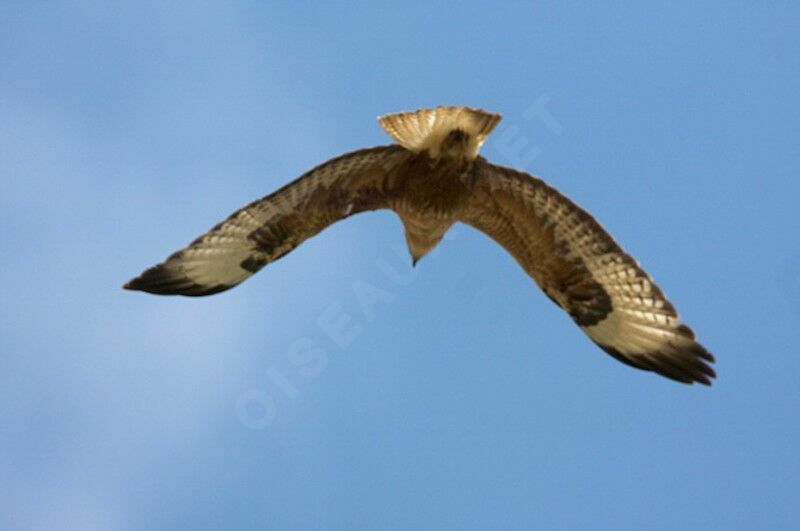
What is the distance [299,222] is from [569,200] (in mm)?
1820

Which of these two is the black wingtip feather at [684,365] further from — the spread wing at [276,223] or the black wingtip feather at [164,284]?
the black wingtip feather at [164,284]

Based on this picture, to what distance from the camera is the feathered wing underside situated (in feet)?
22.5

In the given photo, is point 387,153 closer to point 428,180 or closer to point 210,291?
point 428,180

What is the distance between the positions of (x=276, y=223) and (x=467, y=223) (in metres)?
1.38

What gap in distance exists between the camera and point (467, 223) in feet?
25.1

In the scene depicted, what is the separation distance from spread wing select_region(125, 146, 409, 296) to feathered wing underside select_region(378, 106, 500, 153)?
11 centimetres

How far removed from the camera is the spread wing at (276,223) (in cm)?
704

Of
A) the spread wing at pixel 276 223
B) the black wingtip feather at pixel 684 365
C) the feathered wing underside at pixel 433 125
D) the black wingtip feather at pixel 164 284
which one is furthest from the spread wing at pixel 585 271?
the black wingtip feather at pixel 164 284

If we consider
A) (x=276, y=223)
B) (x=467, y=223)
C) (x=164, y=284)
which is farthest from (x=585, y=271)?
(x=164, y=284)

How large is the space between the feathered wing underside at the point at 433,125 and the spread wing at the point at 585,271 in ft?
1.01

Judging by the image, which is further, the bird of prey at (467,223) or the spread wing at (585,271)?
the spread wing at (585,271)

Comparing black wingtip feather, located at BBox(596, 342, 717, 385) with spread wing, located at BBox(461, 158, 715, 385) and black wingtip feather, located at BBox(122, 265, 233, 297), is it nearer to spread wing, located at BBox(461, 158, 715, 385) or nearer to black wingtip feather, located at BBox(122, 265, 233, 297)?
spread wing, located at BBox(461, 158, 715, 385)

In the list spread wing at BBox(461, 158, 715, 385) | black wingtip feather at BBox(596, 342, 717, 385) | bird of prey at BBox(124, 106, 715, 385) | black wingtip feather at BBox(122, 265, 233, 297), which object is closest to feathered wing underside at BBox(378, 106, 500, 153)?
bird of prey at BBox(124, 106, 715, 385)

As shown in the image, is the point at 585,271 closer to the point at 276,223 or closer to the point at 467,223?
the point at 467,223
